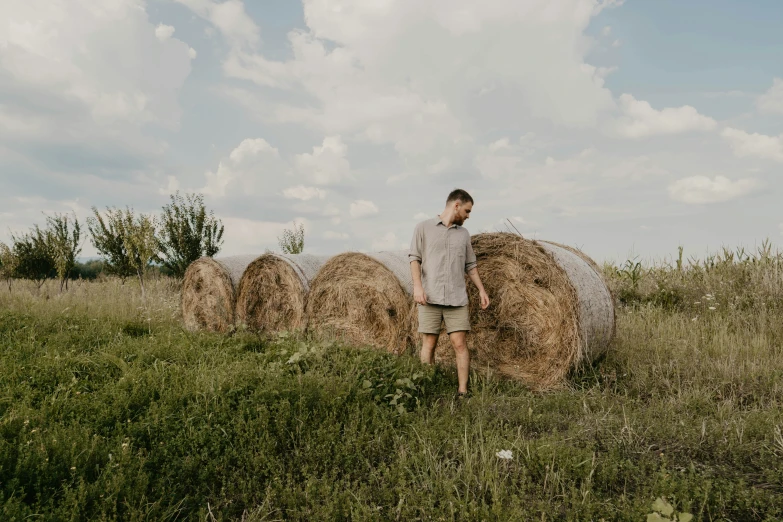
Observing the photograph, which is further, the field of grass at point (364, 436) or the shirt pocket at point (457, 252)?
the shirt pocket at point (457, 252)

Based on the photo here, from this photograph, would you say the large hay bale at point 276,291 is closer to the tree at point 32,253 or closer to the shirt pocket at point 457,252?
the shirt pocket at point 457,252

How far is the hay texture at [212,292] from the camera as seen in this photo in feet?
31.7

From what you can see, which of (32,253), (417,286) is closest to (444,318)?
(417,286)

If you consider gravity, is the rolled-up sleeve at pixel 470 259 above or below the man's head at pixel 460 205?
below

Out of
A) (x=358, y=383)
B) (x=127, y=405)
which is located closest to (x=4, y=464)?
(x=127, y=405)

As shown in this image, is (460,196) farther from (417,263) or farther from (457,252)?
(417,263)

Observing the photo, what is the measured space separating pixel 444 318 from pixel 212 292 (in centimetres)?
551

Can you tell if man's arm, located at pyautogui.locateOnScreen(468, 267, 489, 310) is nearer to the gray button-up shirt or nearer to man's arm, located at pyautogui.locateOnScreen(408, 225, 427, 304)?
the gray button-up shirt

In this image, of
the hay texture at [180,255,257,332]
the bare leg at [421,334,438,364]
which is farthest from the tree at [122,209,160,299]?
the bare leg at [421,334,438,364]

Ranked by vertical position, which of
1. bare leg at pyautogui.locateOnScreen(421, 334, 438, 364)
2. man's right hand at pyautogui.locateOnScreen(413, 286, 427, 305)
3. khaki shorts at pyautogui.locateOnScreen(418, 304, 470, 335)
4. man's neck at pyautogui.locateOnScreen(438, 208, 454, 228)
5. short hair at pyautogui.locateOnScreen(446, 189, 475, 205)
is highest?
short hair at pyautogui.locateOnScreen(446, 189, 475, 205)

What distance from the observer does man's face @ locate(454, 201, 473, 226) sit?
622 cm

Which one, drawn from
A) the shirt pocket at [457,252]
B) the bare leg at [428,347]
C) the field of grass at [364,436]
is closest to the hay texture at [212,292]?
the field of grass at [364,436]

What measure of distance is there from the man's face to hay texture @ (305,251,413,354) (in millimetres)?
1595

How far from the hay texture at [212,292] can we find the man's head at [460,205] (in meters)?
4.93
